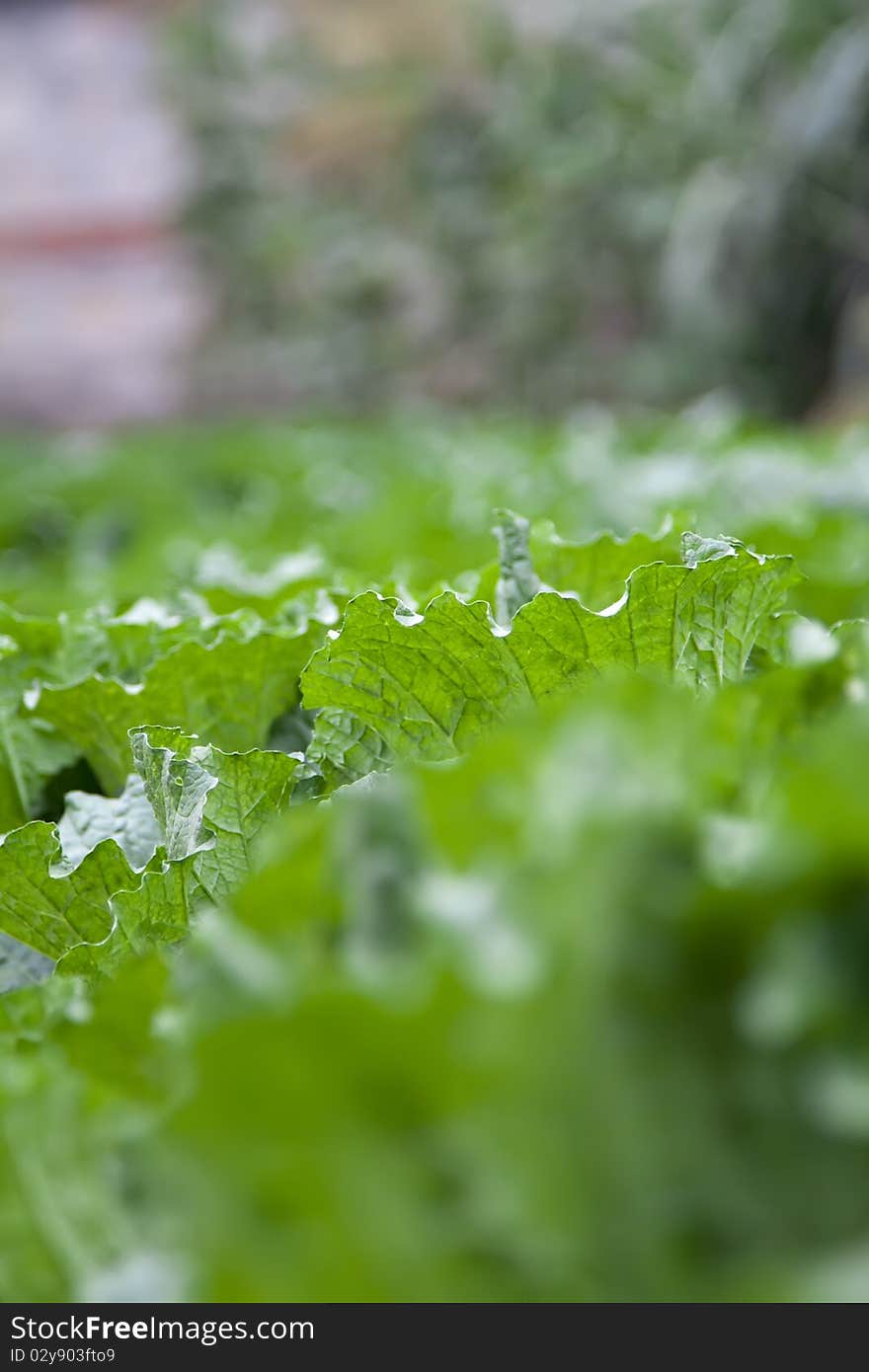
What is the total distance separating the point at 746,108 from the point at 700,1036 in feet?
38.2

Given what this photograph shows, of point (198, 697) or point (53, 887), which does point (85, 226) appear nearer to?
point (198, 697)

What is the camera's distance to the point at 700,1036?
568 mm

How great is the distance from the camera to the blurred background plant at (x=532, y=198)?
10406 mm

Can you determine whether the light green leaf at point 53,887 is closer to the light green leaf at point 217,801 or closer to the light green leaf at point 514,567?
the light green leaf at point 217,801

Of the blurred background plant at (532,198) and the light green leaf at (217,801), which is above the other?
the blurred background plant at (532,198)

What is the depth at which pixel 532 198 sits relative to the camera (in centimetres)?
1506

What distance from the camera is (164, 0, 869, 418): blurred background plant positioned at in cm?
1041

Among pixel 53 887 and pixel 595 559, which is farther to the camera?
pixel 595 559

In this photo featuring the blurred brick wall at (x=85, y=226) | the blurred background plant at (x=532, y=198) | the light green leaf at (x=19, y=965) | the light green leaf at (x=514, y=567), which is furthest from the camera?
the blurred brick wall at (x=85, y=226)

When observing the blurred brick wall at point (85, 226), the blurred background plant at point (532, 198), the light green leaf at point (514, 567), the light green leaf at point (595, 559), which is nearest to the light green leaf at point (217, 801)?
the light green leaf at point (514, 567)

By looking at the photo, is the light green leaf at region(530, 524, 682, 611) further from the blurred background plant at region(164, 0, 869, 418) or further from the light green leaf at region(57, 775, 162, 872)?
the blurred background plant at region(164, 0, 869, 418)

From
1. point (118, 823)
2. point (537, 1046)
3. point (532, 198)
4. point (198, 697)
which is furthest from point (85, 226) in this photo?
point (537, 1046)

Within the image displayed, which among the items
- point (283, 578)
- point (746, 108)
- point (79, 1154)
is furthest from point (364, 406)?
point (79, 1154)

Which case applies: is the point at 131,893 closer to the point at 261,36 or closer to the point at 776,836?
Answer: the point at 776,836
